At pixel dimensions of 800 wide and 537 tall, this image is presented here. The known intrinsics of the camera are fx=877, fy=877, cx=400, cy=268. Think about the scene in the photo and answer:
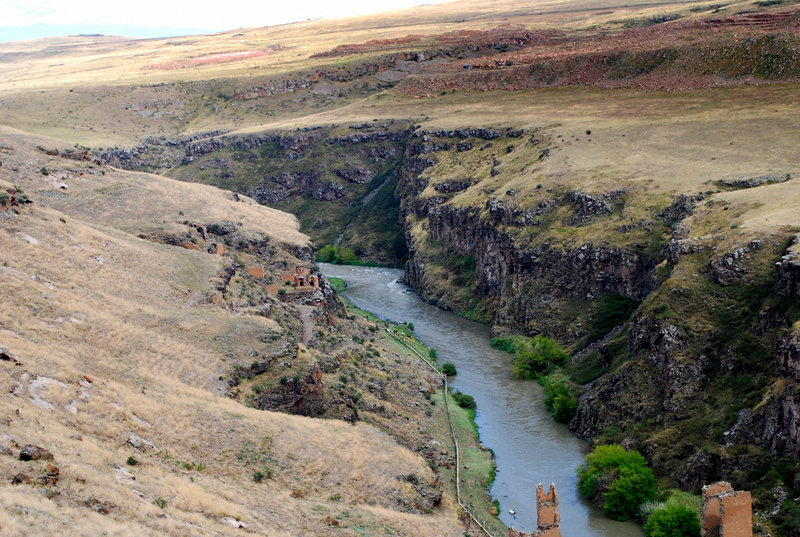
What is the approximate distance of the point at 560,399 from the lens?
64.8 m

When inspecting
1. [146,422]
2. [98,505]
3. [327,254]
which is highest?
[98,505]

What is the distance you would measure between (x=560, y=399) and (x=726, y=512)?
2755 centimetres

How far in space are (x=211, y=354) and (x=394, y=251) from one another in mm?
78180

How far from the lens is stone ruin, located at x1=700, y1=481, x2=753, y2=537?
37.3m

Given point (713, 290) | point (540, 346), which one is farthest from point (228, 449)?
point (540, 346)

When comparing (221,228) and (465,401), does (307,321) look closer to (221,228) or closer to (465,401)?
(465,401)

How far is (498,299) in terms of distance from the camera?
308ft

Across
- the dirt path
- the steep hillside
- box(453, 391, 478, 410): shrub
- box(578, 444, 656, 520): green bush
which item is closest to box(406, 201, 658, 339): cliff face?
the steep hillside

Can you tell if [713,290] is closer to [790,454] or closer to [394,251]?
[790,454]

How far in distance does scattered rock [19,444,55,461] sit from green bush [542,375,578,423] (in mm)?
43119

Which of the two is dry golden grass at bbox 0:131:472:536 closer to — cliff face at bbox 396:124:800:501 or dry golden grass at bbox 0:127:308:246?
dry golden grass at bbox 0:127:308:246

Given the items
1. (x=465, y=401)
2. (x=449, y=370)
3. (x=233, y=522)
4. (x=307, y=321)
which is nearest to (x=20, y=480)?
(x=233, y=522)

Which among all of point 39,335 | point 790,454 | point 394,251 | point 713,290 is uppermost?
point 39,335

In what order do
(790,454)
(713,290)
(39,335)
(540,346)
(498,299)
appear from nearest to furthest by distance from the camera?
(39,335), (790,454), (713,290), (540,346), (498,299)
